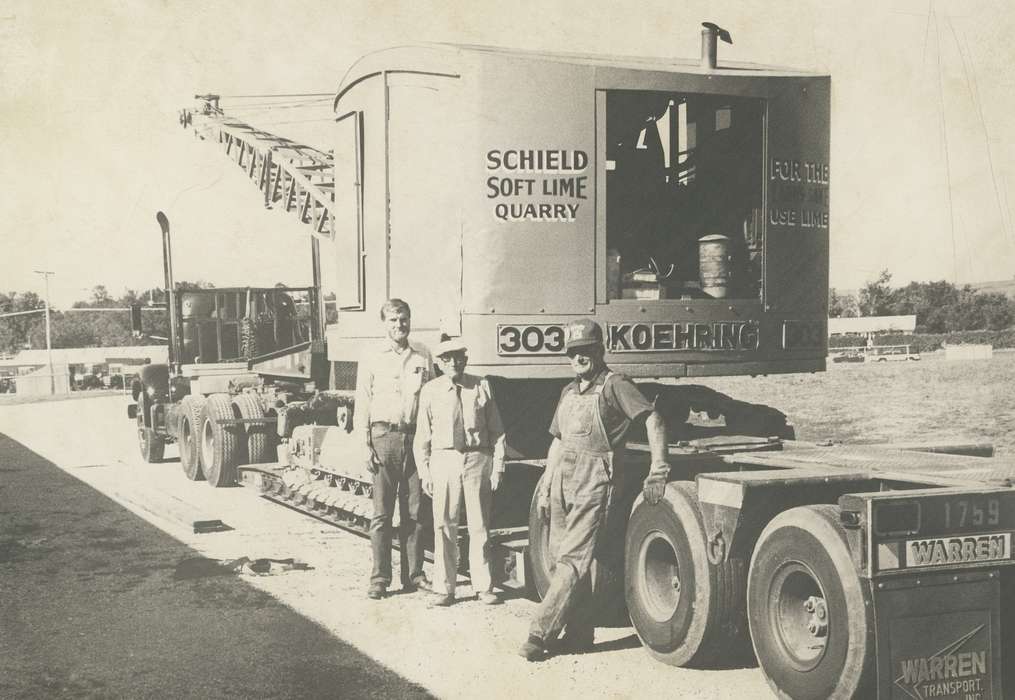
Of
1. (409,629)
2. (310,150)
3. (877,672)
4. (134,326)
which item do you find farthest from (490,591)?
(134,326)

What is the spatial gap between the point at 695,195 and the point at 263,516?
19.1 feet

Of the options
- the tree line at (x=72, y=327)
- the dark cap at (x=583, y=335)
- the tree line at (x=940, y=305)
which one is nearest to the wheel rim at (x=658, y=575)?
the dark cap at (x=583, y=335)

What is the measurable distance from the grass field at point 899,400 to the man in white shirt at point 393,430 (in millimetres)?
11037

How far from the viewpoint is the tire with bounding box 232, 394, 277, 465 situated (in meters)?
13.7

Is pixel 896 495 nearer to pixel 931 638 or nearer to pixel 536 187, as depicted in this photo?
pixel 931 638

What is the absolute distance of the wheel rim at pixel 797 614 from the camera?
485cm

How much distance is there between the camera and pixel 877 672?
4320 mm

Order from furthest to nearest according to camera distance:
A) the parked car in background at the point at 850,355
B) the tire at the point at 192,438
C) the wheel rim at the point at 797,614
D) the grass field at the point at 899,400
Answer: the parked car in background at the point at 850,355 → the grass field at the point at 899,400 → the tire at the point at 192,438 → the wheel rim at the point at 797,614

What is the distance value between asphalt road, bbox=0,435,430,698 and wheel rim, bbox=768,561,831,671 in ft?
5.87

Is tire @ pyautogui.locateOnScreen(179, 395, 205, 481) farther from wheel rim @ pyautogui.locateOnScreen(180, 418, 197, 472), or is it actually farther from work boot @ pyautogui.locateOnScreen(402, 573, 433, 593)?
work boot @ pyautogui.locateOnScreen(402, 573, 433, 593)

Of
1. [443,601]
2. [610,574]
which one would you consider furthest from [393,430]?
[610,574]

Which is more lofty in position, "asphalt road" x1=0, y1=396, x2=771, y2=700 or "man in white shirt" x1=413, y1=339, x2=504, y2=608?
"man in white shirt" x1=413, y1=339, x2=504, y2=608

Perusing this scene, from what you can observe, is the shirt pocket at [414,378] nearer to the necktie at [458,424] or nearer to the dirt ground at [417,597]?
the necktie at [458,424]

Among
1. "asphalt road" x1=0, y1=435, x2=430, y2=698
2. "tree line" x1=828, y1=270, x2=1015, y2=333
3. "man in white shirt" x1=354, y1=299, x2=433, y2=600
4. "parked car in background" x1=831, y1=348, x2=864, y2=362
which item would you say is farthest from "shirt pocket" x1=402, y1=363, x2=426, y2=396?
"parked car in background" x1=831, y1=348, x2=864, y2=362
